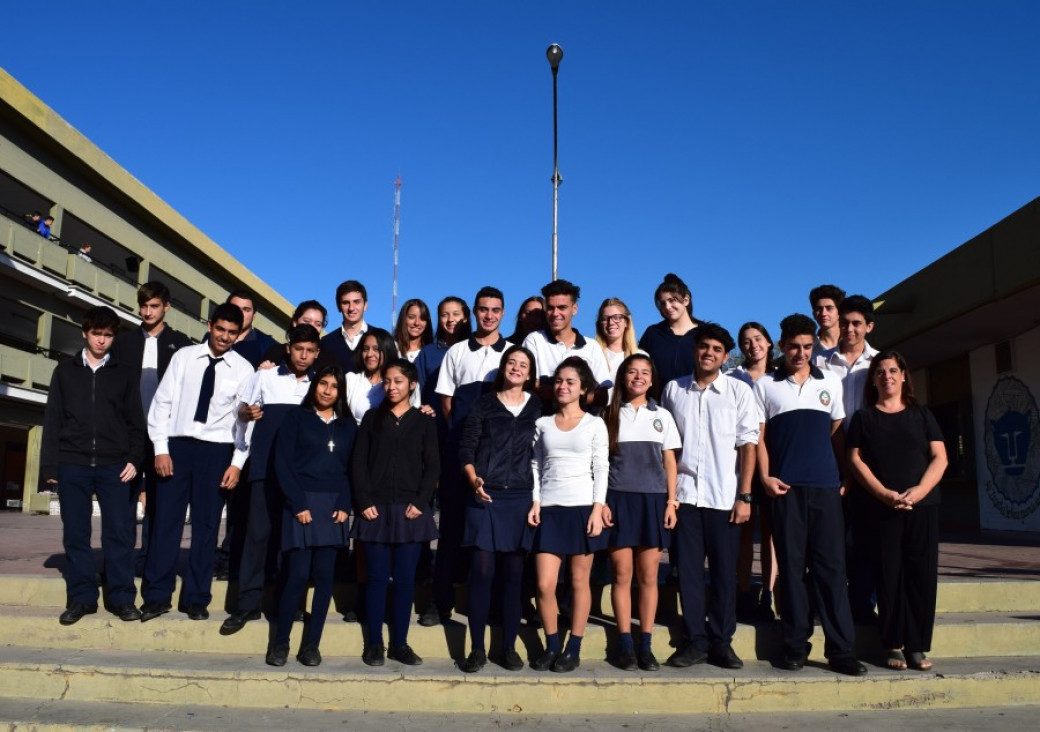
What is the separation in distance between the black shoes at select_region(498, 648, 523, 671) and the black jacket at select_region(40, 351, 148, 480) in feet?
8.81

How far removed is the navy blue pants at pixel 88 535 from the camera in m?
5.06

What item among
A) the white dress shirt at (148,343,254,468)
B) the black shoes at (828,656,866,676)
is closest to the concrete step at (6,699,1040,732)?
the black shoes at (828,656,866,676)

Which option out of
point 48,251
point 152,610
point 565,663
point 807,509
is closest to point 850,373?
point 807,509

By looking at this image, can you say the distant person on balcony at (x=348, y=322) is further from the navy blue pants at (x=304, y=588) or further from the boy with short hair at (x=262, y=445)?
the navy blue pants at (x=304, y=588)

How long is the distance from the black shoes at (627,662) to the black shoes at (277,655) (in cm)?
189

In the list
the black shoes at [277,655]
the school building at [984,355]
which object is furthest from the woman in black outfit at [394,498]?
the school building at [984,355]

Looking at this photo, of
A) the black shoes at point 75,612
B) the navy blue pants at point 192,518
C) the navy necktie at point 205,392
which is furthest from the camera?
the navy necktie at point 205,392

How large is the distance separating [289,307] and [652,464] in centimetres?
3898

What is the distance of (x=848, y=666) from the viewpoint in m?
4.53

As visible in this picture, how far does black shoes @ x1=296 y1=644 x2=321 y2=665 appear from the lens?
4.57 metres

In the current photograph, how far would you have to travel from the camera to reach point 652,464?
4840 millimetres

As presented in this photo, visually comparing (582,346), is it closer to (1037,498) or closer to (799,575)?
(799,575)

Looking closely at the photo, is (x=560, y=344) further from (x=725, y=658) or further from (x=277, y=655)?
(x=277, y=655)

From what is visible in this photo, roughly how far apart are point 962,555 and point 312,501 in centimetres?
750
